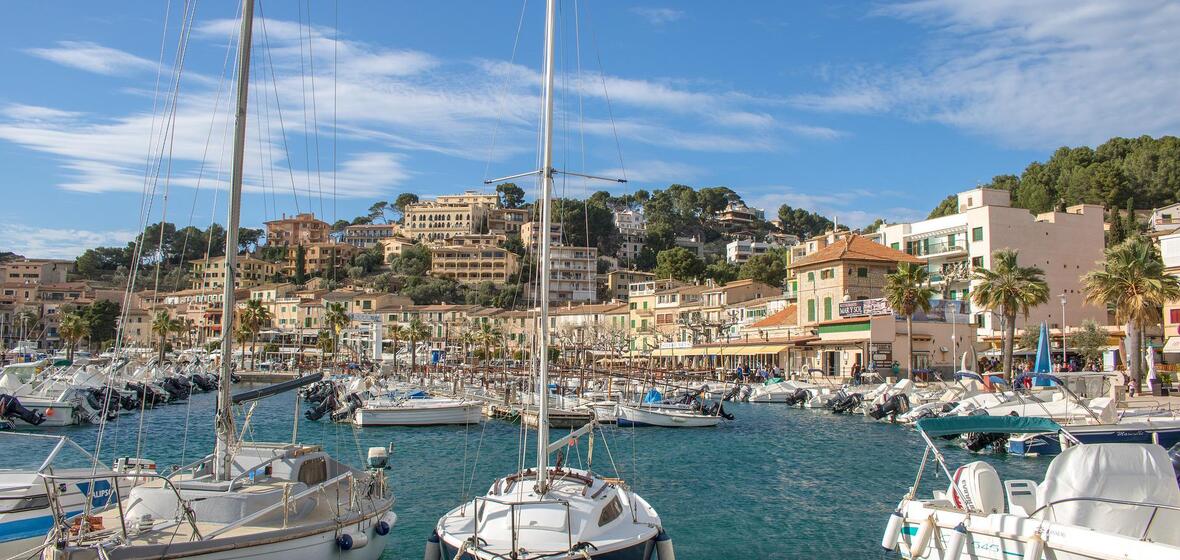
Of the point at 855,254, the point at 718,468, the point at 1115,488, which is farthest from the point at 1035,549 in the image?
the point at 855,254

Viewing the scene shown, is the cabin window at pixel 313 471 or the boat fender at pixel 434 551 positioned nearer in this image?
the boat fender at pixel 434 551

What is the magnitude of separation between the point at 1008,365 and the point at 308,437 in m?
44.4

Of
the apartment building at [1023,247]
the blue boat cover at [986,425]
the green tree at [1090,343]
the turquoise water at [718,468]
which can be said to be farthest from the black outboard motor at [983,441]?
the apartment building at [1023,247]

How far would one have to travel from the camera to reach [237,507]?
15867 mm

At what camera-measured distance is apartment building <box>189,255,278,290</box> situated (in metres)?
166

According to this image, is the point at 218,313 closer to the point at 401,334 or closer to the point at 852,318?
the point at 401,334

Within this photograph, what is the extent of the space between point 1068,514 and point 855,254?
6935cm

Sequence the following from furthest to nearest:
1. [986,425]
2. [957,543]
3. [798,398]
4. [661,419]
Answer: [798,398], [661,419], [986,425], [957,543]

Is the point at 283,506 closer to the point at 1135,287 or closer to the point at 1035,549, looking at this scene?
the point at 1035,549

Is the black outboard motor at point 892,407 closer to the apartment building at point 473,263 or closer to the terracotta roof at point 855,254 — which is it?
the terracotta roof at point 855,254

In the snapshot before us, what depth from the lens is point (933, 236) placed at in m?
87.9

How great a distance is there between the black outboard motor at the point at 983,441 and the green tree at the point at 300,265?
17097 cm

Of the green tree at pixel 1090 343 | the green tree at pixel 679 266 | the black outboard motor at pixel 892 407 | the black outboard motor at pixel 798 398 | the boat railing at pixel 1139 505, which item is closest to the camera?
the boat railing at pixel 1139 505

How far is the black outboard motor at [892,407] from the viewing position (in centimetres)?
5444
